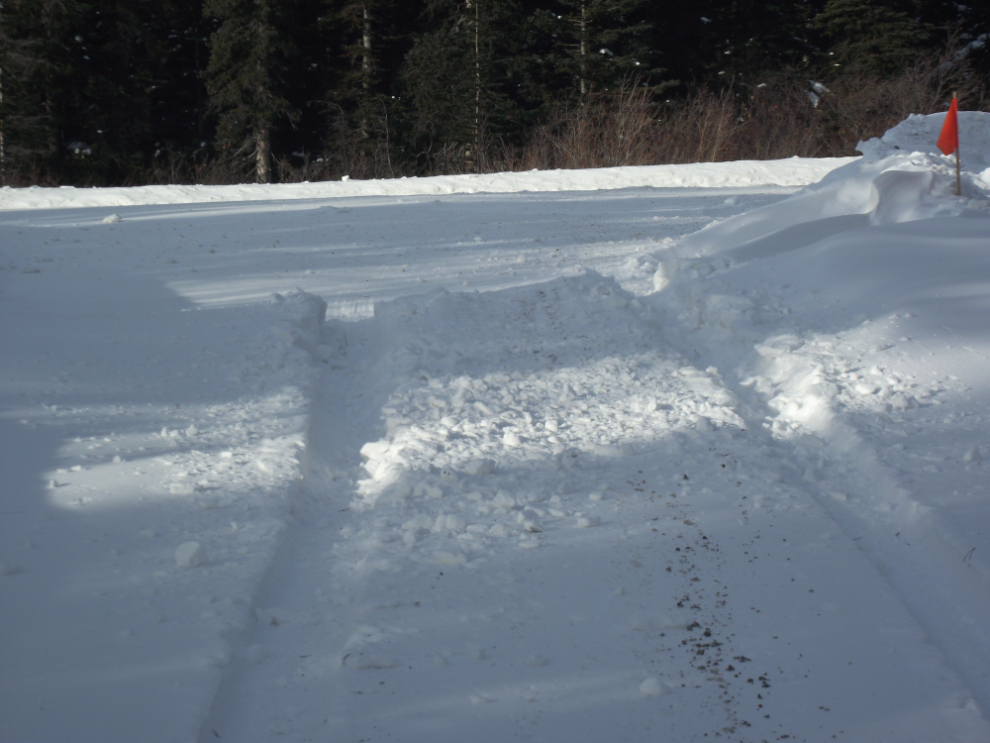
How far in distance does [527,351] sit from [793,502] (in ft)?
7.24

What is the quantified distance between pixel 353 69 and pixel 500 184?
18058 millimetres

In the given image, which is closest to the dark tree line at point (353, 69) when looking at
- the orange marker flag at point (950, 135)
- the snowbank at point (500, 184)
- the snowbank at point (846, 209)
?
the snowbank at point (500, 184)

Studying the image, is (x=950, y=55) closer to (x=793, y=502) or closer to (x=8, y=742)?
(x=793, y=502)

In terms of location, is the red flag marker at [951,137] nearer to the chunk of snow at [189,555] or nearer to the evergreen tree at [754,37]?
the chunk of snow at [189,555]

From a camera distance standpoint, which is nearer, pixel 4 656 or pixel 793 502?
pixel 4 656

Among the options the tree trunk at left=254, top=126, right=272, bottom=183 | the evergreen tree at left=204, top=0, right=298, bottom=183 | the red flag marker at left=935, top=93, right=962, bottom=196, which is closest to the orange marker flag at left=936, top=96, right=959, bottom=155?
the red flag marker at left=935, top=93, right=962, bottom=196

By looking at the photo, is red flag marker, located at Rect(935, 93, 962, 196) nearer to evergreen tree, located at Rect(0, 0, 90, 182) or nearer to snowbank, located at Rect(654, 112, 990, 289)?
snowbank, located at Rect(654, 112, 990, 289)

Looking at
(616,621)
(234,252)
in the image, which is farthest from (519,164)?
(616,621)

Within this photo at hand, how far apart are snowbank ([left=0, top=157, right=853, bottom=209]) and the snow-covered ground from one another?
4604mm

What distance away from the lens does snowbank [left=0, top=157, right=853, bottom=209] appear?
11.2 meters

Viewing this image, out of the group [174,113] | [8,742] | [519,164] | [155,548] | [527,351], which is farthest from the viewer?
[174,113]

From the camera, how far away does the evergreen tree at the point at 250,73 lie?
24.9 meters

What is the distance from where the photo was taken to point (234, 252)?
7.48 m

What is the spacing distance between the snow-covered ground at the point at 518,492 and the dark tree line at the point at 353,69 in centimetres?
1798
